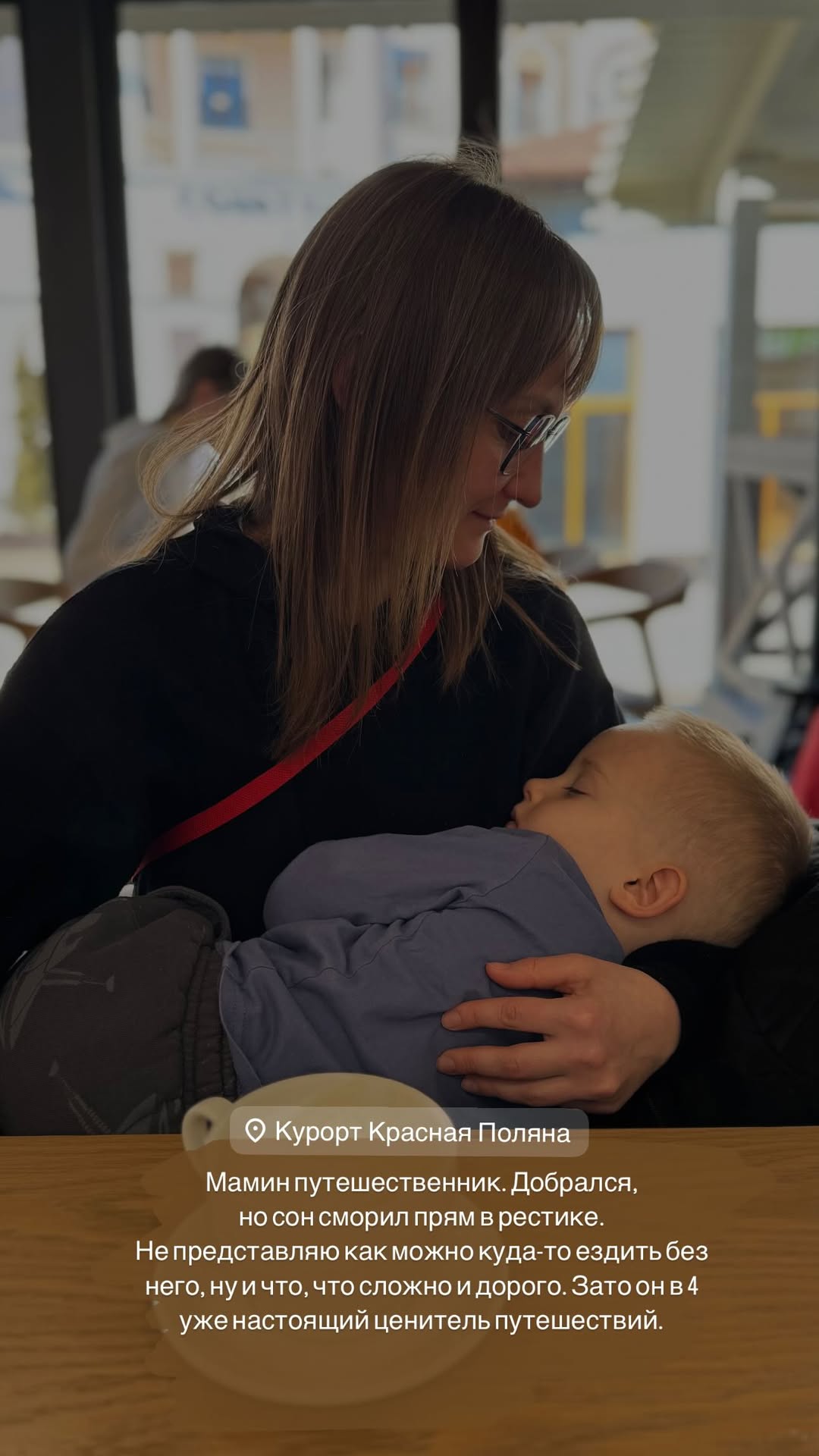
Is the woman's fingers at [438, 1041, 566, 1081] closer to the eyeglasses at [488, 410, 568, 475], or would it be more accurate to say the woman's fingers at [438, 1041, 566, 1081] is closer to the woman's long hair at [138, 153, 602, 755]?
the woman's long hair at [138, 153, 602, 755]

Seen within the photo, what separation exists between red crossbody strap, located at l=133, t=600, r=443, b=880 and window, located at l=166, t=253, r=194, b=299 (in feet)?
12.7

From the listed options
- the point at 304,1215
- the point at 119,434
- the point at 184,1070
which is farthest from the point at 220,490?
the point at 119,434

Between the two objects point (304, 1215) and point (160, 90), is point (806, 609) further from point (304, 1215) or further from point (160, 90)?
point (304, 1215)

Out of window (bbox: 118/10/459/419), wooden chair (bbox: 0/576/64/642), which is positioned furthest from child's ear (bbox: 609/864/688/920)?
window (bbox: 118/10/459/419)

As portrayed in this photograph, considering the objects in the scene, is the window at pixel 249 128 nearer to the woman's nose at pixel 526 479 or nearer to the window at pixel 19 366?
the window at pixel 19 366

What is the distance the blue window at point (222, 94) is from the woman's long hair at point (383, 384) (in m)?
3.66

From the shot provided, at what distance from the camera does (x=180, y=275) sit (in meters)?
4.57

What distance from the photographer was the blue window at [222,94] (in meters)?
4.31

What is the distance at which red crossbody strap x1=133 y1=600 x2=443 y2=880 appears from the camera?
114 centimetres

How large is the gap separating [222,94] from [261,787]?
13.2 ft

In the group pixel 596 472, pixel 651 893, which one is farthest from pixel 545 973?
pixel 596 472

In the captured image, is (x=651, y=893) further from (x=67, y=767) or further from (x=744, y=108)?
(x=744, y=108)

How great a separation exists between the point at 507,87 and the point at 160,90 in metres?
1.30

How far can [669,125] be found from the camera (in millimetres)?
4371
